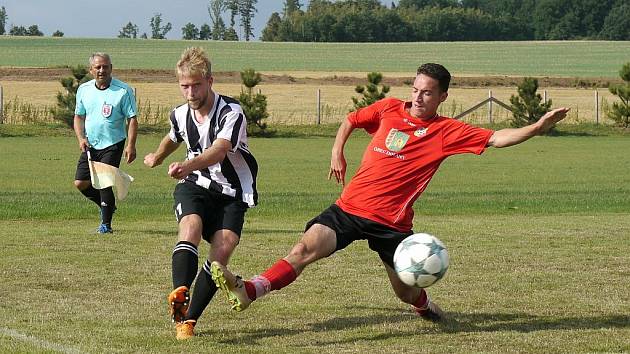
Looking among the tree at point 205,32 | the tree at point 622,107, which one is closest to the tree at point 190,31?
the tree at point 205,32

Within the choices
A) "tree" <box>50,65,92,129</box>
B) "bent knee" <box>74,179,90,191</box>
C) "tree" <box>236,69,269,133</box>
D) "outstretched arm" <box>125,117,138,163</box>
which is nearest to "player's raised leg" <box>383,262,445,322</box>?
"outstretched arm" <box>125,117,138,163</box>

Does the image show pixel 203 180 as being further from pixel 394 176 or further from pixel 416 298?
pixel 416 298

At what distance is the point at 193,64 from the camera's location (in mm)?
7277

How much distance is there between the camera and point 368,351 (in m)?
7.00

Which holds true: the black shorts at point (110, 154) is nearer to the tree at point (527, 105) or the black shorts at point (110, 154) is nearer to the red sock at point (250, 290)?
the red sock at point (250, 290)

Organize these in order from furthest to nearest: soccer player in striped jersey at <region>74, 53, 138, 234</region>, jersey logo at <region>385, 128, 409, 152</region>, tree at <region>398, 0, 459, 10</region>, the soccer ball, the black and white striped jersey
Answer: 1. tree at <region>398, 0, 459, 10</region>
2. soccer player in striped jersey at <region>74, 53, 138, 234</region>
3. jersey logo at <region>385, 128, 409, 152</region>
4. the black and white striped jersey
5. the soccer ball

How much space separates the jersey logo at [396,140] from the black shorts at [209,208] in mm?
1074

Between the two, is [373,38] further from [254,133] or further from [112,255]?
[112,255]

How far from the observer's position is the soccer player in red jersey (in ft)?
24.8

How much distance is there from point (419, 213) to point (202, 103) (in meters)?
10.6

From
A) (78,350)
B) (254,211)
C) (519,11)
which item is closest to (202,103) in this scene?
(78,350)

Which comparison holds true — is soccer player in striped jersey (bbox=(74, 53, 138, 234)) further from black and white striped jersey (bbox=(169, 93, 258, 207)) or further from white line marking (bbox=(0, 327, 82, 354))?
white line marking (bbox=(0, 327, 82, 354))

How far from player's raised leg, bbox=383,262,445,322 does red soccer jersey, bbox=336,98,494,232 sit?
39 cm

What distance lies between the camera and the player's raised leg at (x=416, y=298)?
782cm
